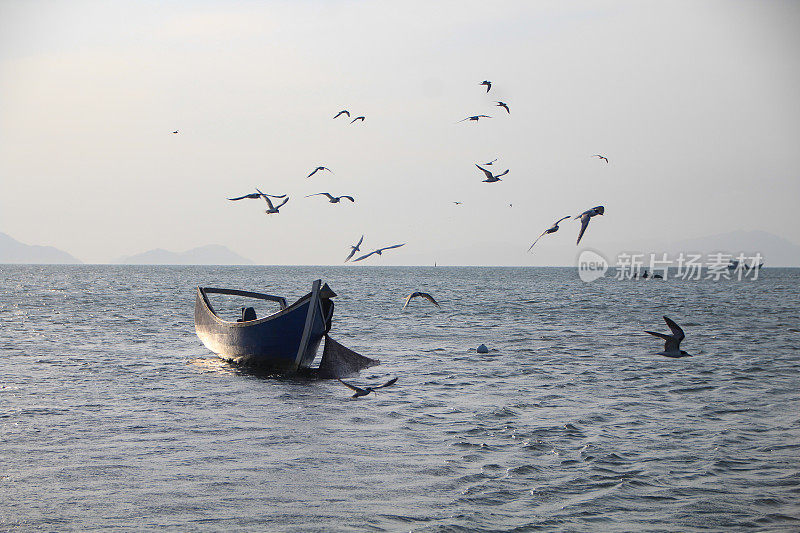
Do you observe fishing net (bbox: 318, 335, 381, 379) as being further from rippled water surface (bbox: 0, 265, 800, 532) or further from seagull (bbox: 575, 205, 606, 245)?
seagull (bbox: 575, 205, 606, 245)

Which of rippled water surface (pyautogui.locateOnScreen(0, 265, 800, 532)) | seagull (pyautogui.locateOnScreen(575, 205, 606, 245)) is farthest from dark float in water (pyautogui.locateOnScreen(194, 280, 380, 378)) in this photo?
seagull (pyautogui.locateOnScreen(575, 205, 606, 245))

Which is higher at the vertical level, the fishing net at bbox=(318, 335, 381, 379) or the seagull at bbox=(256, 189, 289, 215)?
the seagull at bbox=(256, 189, 289, 215)

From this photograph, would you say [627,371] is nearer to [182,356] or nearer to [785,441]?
[785,441]

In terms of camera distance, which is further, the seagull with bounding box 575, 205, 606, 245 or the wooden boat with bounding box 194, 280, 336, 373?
the wooden boat with bounding box 194, 280, 336, 373

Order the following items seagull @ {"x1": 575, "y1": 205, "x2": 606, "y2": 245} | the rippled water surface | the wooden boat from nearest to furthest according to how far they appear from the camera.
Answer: the rippled water surface, seagull @ {"x1": 575, "y1": 205, "x2": 606, "y2": 245}, the wooden boat

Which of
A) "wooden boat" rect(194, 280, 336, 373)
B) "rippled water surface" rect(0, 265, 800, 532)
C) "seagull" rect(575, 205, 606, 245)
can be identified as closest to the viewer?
"rippled water surface" rect(0, 265, 800, 532)

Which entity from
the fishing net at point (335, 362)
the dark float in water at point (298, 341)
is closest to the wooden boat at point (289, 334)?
the dark float in water at point (298, 341)

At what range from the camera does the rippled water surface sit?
8852mm

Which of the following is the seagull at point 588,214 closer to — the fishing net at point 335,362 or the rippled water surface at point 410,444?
the rippled water surface at point 410,444

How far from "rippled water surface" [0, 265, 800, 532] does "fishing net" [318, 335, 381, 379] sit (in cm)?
62

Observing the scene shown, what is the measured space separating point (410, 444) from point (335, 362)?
8.25 m

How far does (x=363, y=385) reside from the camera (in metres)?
18.5

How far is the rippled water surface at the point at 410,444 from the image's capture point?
29.0 feet

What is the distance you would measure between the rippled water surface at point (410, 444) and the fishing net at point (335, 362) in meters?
0.62
